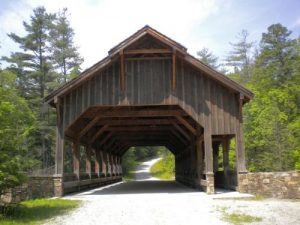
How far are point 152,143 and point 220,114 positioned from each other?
1818 cm

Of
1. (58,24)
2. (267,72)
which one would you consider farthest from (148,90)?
(58,24)

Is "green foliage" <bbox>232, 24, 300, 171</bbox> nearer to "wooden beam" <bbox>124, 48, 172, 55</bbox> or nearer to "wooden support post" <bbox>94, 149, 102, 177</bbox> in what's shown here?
"wooden support post" <bbox>94, 149, 102, 177</bbox>

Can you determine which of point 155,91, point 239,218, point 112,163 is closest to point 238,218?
point 239,218

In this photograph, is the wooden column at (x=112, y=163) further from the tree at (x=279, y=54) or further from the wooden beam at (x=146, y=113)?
the tree at (x=279, y=54)

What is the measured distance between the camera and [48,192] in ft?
53.8

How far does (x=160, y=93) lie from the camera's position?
16922mm

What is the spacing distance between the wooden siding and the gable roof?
55 cm

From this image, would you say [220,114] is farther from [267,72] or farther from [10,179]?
[267,72]

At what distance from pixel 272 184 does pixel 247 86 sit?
27.0 meters

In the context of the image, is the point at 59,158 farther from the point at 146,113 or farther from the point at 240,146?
the point at 240,146

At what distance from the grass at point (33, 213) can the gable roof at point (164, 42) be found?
5633 millimetres

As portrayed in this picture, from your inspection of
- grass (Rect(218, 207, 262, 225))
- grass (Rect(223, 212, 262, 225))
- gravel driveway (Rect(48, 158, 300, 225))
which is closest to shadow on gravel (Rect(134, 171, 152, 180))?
gravel driveway (Rect(48, 158, 300, 225))

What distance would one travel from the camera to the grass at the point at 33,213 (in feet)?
31.4

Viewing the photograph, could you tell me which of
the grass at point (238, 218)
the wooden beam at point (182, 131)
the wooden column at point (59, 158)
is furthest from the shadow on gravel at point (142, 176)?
the grass at point (238, 218)
